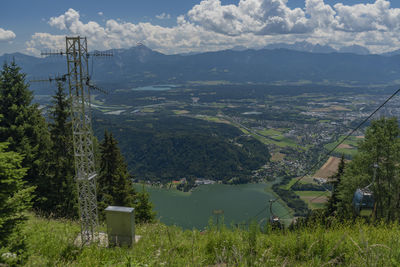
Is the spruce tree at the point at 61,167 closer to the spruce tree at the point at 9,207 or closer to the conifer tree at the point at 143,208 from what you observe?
the conifer tree at the point at 143,208

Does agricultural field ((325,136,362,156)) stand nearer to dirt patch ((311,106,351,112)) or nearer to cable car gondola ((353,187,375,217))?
dirt patch ((311,106,351,112))

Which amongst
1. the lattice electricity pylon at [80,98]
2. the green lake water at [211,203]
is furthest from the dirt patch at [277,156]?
the lattice electricity pylon at [80,98]

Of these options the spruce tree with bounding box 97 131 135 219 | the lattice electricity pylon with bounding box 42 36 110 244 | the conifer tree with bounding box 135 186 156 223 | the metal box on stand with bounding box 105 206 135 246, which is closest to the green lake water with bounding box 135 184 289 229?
the spruce tree with bounding box 97 131 135 219

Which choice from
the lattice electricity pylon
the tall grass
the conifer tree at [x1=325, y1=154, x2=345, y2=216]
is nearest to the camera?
the tall grass

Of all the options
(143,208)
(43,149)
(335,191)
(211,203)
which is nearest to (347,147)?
(211,203)

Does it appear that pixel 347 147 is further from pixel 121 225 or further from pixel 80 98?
pixel 121 225

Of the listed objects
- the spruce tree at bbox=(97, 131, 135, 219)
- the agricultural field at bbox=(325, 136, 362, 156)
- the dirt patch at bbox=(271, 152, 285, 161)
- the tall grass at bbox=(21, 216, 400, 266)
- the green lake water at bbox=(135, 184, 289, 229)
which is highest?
the tall grass at bbox=(21, 216, 400, 266)

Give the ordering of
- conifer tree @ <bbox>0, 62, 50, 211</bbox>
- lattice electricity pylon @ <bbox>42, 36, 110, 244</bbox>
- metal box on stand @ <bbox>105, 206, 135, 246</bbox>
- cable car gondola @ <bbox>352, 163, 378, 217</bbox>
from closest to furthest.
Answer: metal box on stand @ <bbox>105, 206, 135, 246</bbox>
cable car gondola @ <bbox>352, 163, 378, 217</bbox>
lattice electricity pylon @ <bbox>42, 36, 110, 244</bbox>
conifer tree @ <bbox>0, 62, 50, 211</bbox>
